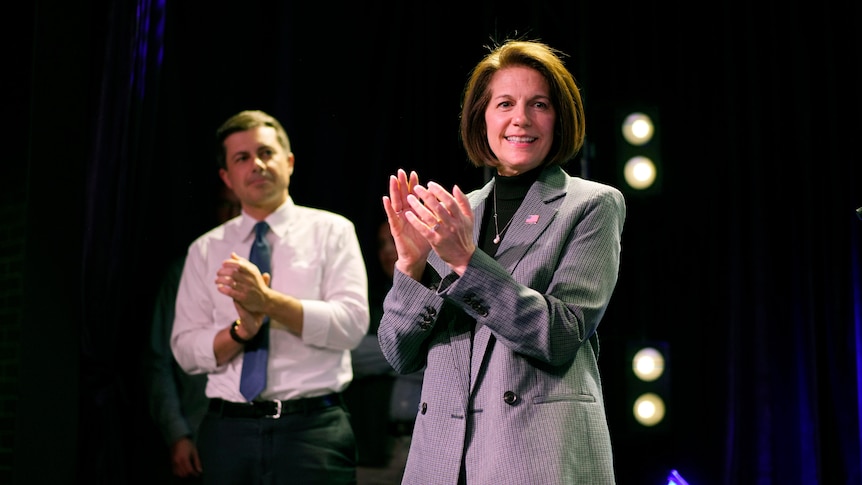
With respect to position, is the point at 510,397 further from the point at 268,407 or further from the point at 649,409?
the point at 649,409

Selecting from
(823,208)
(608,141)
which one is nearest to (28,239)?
(608,141)

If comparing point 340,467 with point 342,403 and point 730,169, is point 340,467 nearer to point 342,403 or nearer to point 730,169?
point 342,403

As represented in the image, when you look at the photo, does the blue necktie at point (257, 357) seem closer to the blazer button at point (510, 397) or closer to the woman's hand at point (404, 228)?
the woman's hand at point (404, 228)

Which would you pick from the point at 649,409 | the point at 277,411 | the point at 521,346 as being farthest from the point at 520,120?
the point at 649,409

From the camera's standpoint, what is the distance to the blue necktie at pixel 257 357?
10.1ft

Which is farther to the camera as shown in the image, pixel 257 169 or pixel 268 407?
pixel 257 169

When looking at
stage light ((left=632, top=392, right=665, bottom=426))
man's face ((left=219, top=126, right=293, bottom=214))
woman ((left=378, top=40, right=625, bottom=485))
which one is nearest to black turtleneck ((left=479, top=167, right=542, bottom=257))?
woman ((left=378, top=40, right=625, bottom=485))

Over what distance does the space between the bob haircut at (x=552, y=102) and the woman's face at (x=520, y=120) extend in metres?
0.01

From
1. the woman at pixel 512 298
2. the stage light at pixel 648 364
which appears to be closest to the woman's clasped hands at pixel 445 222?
the woman at pixel 512 298

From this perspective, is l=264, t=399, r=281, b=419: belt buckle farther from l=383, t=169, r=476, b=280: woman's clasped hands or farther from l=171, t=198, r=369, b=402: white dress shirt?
l=383, t=169, r=476, b=280: woman's clasped hands

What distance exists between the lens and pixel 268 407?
3041 millimetres

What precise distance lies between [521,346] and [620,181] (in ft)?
7.40

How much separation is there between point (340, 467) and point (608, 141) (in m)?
1.71

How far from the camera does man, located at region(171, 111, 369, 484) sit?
304 centimetres
